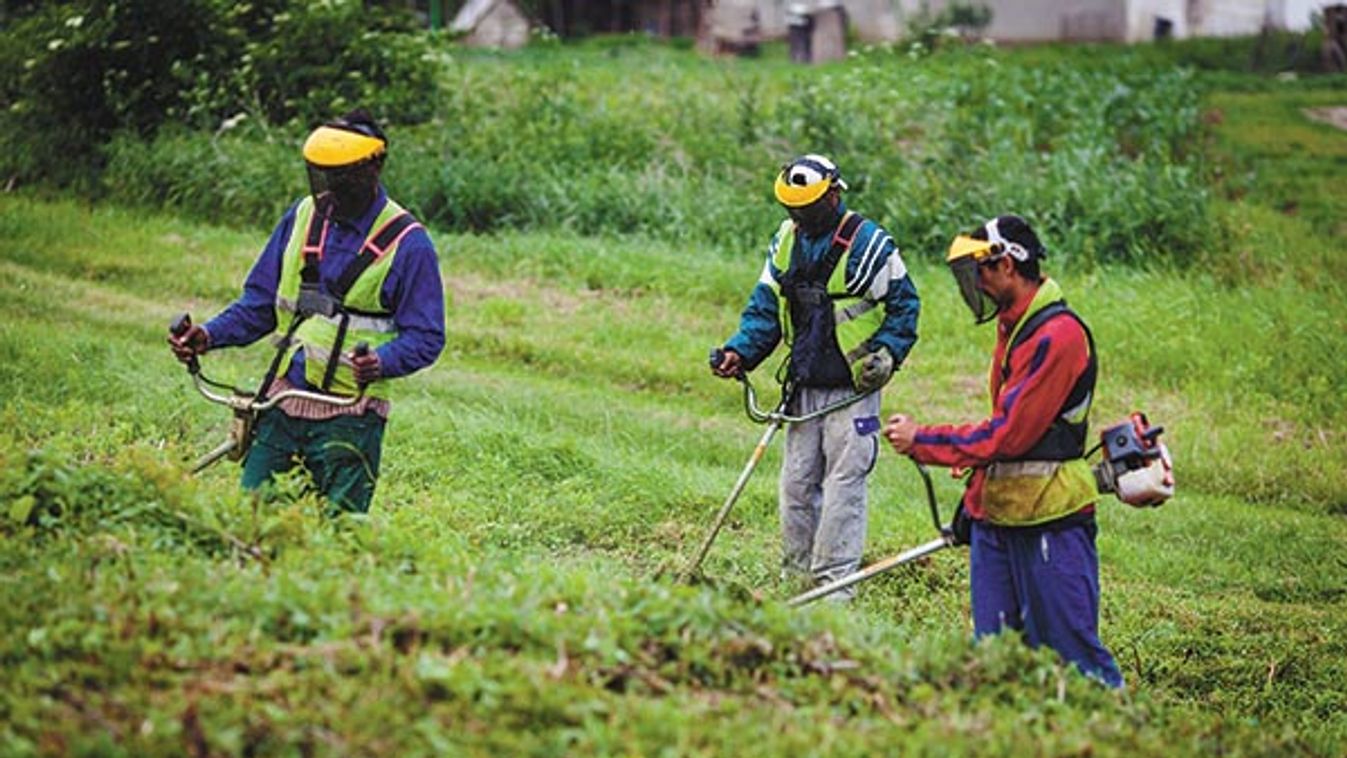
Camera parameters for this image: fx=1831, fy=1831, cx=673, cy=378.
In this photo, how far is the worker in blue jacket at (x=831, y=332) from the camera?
8148 mm

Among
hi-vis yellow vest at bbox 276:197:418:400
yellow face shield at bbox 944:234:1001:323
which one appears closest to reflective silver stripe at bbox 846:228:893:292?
yellow face shield at bbox 944:234:1001:323

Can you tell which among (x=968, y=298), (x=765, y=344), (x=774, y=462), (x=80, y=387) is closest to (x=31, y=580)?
(x=968, y=298)

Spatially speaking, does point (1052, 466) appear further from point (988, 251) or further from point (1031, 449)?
point (988, 251)

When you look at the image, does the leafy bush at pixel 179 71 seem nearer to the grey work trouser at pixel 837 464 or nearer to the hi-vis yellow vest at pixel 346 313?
the grey work trouser at pixel 837 464

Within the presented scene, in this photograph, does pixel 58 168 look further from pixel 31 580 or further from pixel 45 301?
pixel 31 580

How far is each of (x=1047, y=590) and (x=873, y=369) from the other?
6.00 ft

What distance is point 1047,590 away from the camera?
656cm

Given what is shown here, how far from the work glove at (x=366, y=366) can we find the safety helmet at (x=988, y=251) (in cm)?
220

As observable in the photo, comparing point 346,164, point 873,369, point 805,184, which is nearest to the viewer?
point 346,164

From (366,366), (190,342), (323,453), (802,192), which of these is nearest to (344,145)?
(366,366)

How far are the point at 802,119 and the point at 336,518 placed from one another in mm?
13085

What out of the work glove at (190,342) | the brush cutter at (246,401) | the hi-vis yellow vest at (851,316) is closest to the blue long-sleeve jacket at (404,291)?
the brush cutter at (246,401)

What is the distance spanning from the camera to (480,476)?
1003cm

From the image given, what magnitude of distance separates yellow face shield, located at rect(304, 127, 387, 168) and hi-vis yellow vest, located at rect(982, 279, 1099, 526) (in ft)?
8.45
